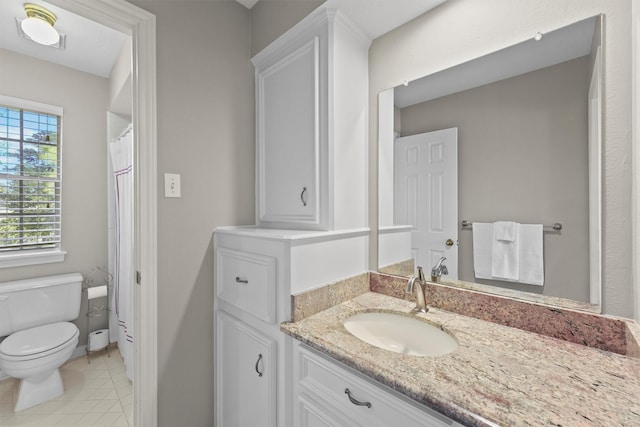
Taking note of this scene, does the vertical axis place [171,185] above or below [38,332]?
above

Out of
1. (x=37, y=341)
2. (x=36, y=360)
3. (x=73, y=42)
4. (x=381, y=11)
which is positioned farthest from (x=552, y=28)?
(x=37, y=341)

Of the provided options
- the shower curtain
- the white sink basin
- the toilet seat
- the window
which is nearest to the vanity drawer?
the white sink basin

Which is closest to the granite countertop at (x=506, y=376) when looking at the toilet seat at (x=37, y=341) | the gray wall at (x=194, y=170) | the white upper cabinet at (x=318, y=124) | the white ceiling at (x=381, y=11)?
the white upper cabinet at (x=318, y=124)

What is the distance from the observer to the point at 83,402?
1.84 meters

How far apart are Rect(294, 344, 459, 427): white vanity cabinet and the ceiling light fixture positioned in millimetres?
2359

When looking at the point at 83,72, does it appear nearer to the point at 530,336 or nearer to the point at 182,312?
the point at 182,312

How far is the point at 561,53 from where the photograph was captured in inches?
35.9

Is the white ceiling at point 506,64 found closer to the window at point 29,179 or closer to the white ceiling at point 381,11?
the white ceiling at point 381,11

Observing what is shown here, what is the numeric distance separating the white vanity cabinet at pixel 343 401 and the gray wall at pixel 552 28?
68 centimetres

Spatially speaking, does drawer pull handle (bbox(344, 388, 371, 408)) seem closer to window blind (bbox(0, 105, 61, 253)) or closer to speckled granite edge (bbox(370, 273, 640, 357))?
speckled granite edge (bbox(370, 273, 640, 357))

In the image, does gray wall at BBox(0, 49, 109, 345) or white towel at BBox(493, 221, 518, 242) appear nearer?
white towel at BBox(493, 221, 518, 242)

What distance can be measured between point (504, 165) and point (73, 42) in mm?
2921

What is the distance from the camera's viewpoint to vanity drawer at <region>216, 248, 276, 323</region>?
3.63 ft

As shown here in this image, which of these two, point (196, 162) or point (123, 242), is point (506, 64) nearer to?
point (196, 162)
